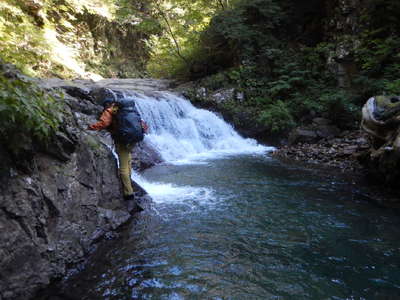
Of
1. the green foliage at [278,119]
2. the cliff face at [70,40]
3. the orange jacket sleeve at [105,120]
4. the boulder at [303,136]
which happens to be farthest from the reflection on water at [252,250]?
the green foliage at [278,119]

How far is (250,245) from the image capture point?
4.08m

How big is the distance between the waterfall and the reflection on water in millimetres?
4477

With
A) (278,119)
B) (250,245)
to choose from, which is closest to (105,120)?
(250,245)

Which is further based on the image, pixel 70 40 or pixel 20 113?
pixel 70 40

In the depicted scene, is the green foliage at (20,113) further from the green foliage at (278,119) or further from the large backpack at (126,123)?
the green foliage at (278,119)

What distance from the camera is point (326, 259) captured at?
3.71 meters

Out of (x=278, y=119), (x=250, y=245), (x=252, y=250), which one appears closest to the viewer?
(x=252, y=250)

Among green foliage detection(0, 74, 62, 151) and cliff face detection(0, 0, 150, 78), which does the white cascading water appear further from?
green foliage detection(0, 74, 62, 151)

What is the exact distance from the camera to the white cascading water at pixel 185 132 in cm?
1089

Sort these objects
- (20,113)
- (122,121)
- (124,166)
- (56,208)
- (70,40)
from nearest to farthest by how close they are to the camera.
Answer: (20,113) < (56,208) < (122,121) < (124,166) < (70,40)

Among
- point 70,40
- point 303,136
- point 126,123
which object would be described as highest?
point 70,40

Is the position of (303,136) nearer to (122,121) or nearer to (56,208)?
(122,121)

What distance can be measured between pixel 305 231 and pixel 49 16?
20.1m

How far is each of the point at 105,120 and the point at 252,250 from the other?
307 cm
